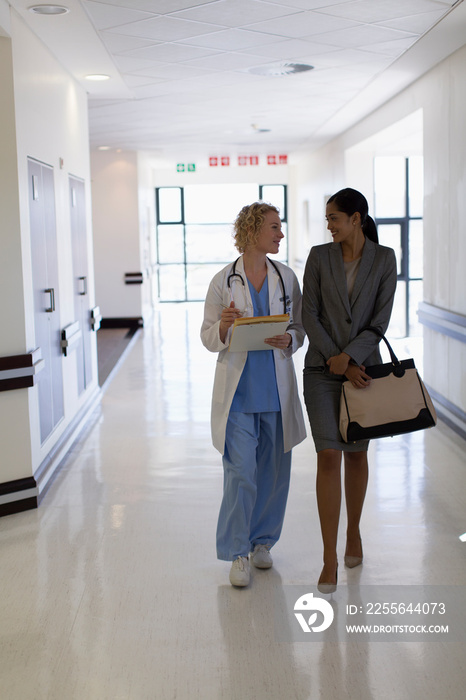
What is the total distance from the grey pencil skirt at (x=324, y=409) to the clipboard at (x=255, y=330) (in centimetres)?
27

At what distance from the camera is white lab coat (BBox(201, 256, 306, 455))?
3389 millimetres

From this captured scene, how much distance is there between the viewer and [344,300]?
3266 mm

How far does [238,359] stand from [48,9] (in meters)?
2.79

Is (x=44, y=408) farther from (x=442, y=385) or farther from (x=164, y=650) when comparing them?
(x=442, y=385)

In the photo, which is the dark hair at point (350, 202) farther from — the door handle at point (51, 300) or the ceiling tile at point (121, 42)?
the ceiling tile at point (121, 42)

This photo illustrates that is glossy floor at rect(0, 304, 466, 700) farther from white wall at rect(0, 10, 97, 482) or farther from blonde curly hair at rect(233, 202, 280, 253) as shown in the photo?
blonde curly hair at rect(233, 202, 280, 253)

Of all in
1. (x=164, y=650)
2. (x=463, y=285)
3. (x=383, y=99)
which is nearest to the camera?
(x=164, y=650)

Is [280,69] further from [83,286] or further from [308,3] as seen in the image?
[83,286]

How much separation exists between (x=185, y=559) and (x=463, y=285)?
3.74 m

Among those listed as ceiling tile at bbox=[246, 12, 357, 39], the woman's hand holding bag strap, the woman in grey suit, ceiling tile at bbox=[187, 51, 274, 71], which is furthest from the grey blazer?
ceiling tile at bbox=[187, 51, 274, 71]

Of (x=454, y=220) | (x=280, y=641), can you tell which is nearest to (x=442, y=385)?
(x=454, y=220)

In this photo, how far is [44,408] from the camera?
5.30m

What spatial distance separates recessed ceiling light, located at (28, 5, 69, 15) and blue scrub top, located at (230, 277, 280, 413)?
8.30 feet

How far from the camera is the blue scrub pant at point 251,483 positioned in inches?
133
